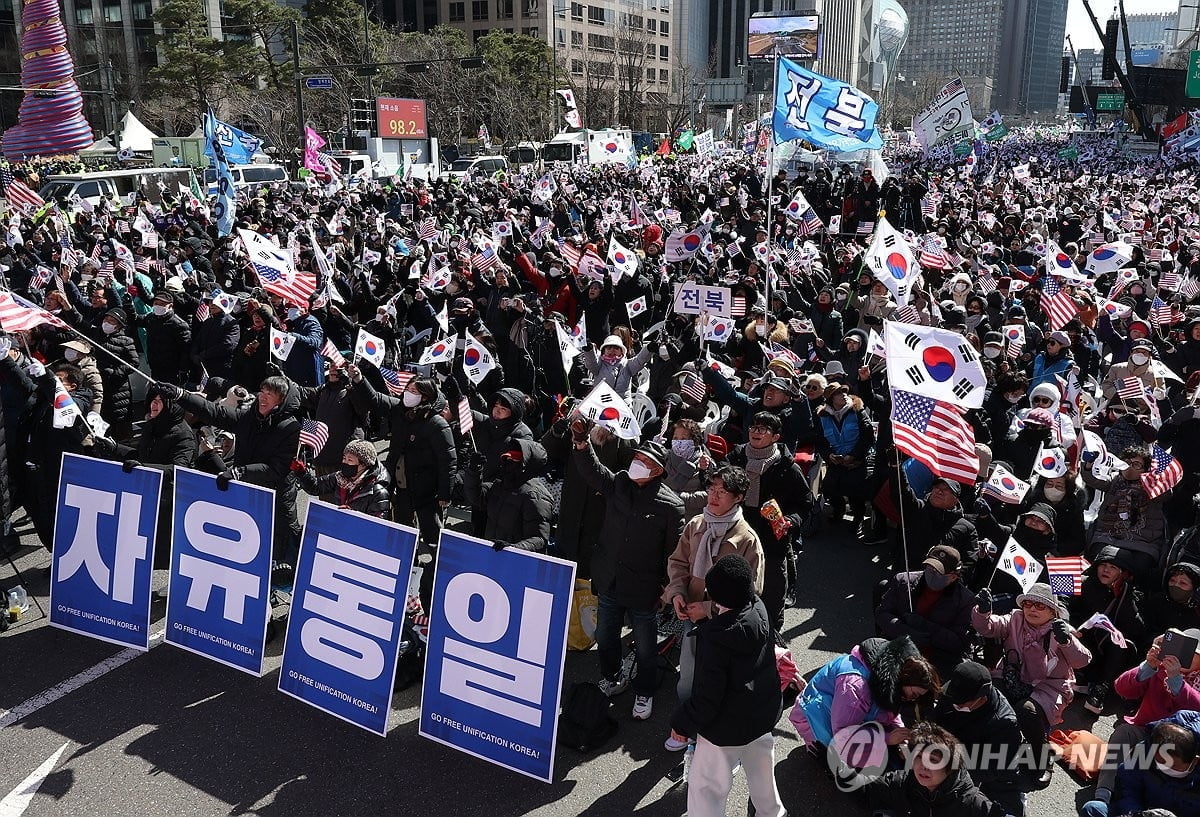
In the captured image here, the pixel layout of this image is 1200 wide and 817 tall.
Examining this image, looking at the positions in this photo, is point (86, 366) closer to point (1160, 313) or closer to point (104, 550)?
point (104, 550)

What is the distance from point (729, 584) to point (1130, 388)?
641 centimetres

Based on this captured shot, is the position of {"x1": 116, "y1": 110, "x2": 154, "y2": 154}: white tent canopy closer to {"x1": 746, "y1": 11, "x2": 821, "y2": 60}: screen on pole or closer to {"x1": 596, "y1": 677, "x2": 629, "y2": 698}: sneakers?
{"x1": 746, "y1": 11, "x2": 821, "y2": 60}: screen on pole

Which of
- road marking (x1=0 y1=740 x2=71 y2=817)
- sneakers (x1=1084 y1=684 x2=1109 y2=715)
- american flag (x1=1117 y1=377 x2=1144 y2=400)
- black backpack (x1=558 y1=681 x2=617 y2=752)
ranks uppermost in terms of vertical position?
american flag (x1=1117 y1=377 x2=1144 y2=400)

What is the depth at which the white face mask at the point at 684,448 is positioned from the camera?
6977 millimetres

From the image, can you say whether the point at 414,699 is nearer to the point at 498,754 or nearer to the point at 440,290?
the point at 498,754

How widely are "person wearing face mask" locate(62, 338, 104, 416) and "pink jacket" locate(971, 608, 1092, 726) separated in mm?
7486

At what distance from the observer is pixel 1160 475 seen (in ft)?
22.1

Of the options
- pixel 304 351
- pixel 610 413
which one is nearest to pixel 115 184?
pixel 304 351

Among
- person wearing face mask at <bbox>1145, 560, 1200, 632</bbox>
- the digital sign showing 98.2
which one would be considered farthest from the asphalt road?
the digital sign showing 98.2

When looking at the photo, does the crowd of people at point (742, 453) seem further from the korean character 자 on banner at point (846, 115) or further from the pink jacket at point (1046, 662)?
the korean character 자 on banner at point (846, 115)

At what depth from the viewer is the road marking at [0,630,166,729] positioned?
564 cm

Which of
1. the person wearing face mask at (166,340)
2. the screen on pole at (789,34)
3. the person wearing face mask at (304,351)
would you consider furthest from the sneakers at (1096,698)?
the screen on pole at (789,34)

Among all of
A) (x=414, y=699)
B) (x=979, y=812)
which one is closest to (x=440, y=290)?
(x=414, y=699)

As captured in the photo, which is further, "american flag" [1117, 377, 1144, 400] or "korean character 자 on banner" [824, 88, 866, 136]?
"korean character 자 on banner" [824, 88, 866, 136]
